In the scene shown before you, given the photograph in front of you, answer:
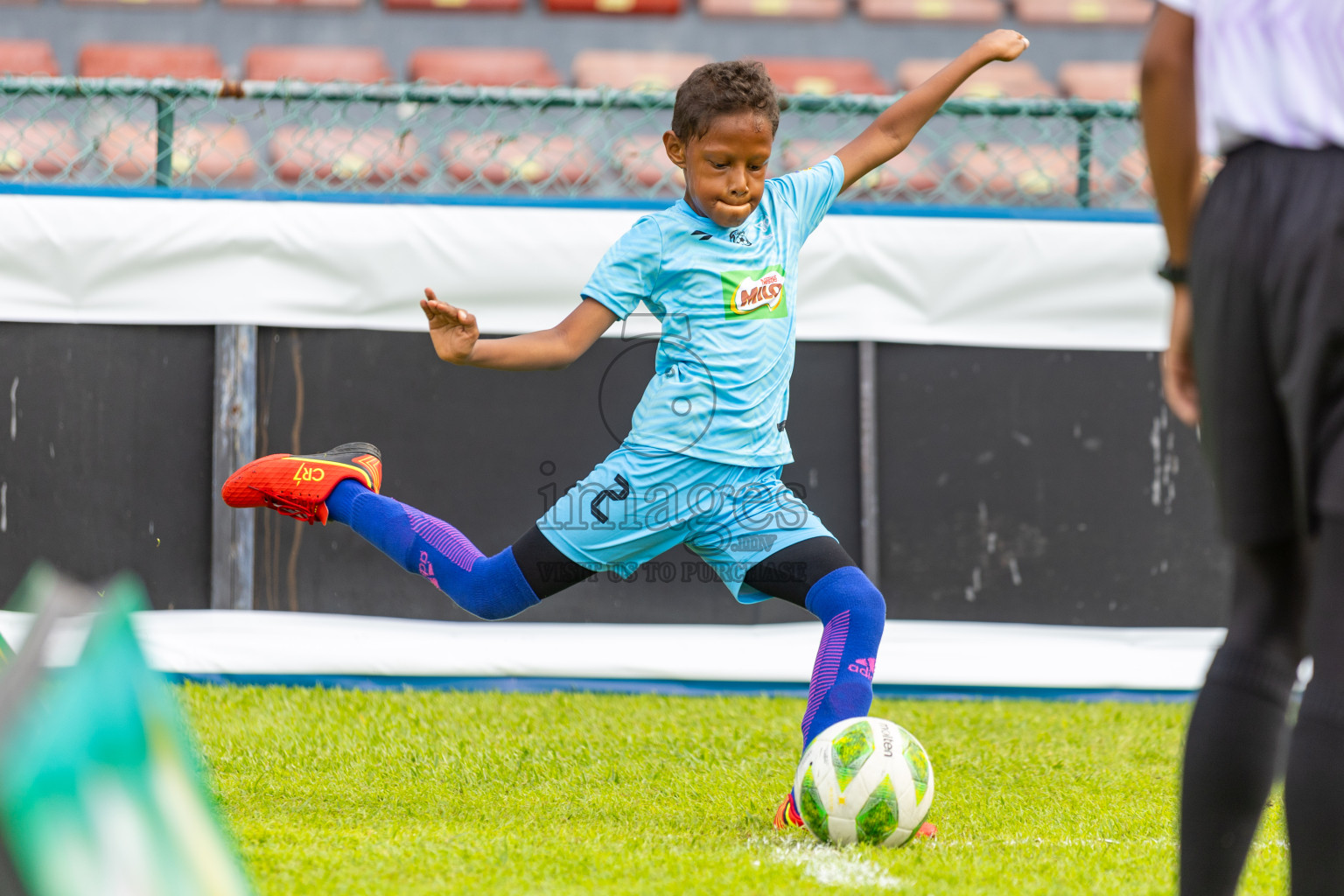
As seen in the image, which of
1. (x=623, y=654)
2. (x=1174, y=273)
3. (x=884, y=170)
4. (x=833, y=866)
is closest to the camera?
(x=1174, y=273)

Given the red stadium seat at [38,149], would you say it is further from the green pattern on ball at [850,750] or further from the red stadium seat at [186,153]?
the green pattern on ball at [850,750]

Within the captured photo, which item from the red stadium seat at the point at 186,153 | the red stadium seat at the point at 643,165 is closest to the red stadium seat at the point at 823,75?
the red stadium seat at the point at 643,165

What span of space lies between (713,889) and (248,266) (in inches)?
114

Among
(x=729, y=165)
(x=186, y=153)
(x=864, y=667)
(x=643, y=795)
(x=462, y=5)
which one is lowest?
(x=643, y=795)

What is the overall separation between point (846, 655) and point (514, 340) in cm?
91

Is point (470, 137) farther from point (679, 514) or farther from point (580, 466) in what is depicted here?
point (679, 514)

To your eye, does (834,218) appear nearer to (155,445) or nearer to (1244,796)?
(155,445)

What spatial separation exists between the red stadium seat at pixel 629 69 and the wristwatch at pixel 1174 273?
296 inches

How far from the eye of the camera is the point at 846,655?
7.97 ft

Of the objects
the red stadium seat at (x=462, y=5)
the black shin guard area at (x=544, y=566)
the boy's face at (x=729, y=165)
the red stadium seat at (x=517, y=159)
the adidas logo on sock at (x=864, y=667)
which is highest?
the red stadium seat at (x=462, y=5)

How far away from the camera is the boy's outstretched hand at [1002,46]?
8.63 ft

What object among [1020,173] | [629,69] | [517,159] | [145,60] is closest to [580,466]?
[517,159]

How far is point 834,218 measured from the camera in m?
4.19

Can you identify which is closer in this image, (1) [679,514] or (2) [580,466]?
(1) [679,514]
